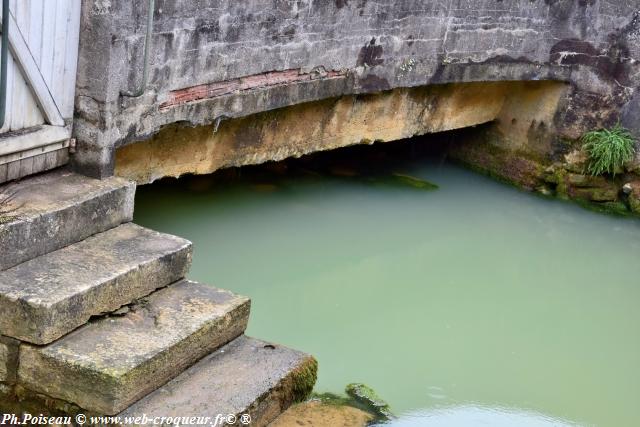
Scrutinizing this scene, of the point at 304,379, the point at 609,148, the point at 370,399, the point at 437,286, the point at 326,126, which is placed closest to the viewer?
the point at 304,379

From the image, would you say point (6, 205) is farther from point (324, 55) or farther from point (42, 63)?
point (324, 55)

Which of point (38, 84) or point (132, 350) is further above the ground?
point (38, 84)

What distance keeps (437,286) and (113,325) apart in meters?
2.47

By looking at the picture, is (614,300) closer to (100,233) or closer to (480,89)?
(480,89)

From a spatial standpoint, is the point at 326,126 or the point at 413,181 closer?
the point at 326,126

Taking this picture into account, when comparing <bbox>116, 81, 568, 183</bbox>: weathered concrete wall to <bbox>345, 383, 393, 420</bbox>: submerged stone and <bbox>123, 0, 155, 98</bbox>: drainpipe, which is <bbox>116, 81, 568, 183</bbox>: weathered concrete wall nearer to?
<bbox>123, 0, 155, 98</bbox>: drainpipe

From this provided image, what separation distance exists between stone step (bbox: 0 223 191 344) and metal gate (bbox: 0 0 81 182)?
0.46 meters

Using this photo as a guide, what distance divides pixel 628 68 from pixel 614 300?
6.81 ft

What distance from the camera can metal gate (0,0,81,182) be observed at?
3.99 metres

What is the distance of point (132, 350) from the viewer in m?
3.59

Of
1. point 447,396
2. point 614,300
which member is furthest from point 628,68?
point 447,396

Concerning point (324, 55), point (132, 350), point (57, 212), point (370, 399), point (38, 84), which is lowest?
point (370, 399)

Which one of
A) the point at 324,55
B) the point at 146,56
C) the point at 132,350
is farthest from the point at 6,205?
the point at 324,55

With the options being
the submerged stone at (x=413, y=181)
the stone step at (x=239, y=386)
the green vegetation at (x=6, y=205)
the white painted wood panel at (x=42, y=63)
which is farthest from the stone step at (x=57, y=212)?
the submerged stone at (x=413, y=181)
